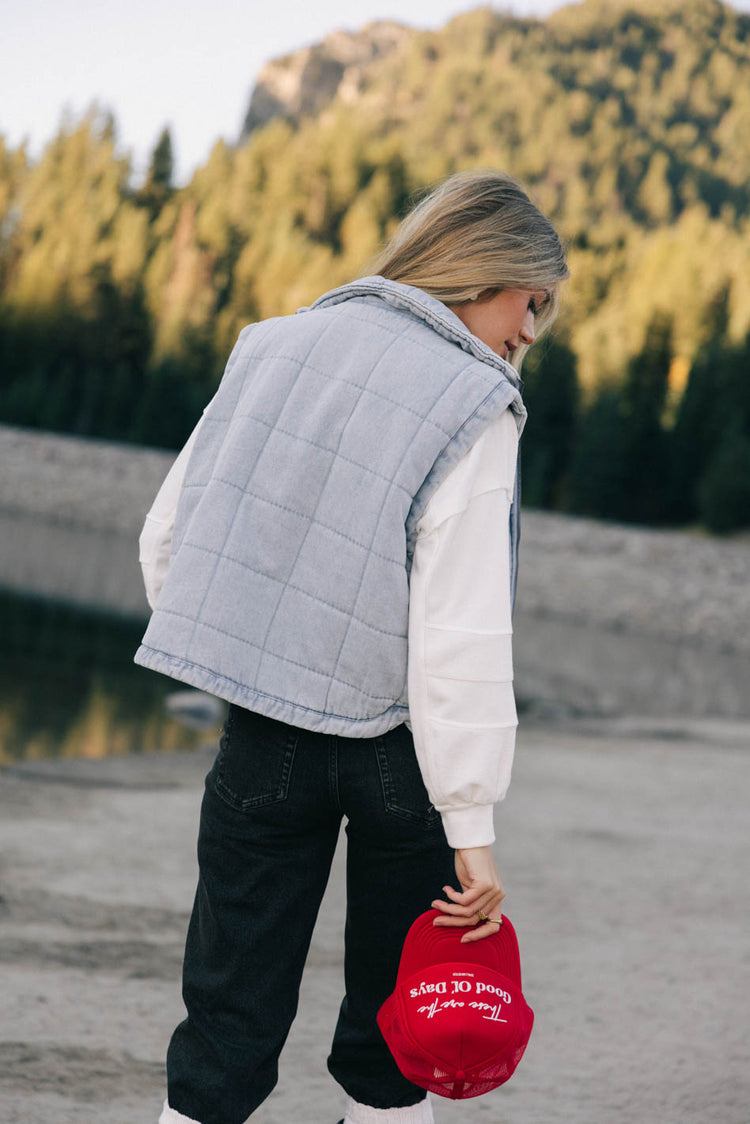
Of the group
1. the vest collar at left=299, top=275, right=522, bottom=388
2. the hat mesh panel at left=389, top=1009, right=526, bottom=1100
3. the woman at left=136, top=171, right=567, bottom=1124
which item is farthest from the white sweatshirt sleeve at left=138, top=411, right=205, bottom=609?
the hat mesh panel at left=389, top=1009, right=526, bottom=1100

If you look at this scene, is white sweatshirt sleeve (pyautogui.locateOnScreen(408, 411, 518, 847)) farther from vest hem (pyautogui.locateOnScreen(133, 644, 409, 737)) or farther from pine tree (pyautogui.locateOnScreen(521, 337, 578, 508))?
pine tree (pyautogui.locateOnScreen(521, 337, 578, 508))

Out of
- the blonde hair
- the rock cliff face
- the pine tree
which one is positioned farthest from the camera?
the rock cliff face

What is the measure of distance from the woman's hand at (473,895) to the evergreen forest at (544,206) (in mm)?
784

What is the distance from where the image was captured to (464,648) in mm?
1286

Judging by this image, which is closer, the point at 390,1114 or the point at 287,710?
the point at 287,710

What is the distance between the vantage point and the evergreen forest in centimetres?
3641

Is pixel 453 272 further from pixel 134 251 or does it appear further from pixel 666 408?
pixel 134 251

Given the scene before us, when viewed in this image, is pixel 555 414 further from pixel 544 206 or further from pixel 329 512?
pixel 329 512

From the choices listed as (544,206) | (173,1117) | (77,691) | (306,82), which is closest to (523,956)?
(173,1117)

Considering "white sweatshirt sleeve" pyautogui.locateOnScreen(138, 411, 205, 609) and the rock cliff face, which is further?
the rock cliff face

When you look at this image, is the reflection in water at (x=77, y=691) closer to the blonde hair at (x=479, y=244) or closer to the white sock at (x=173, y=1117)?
the white sock at (x=173, y=1117)

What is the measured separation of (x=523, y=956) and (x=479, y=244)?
7.05 feet

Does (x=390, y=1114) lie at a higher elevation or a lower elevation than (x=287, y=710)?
lower

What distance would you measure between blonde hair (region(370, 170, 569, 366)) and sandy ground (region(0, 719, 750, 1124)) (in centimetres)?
143
